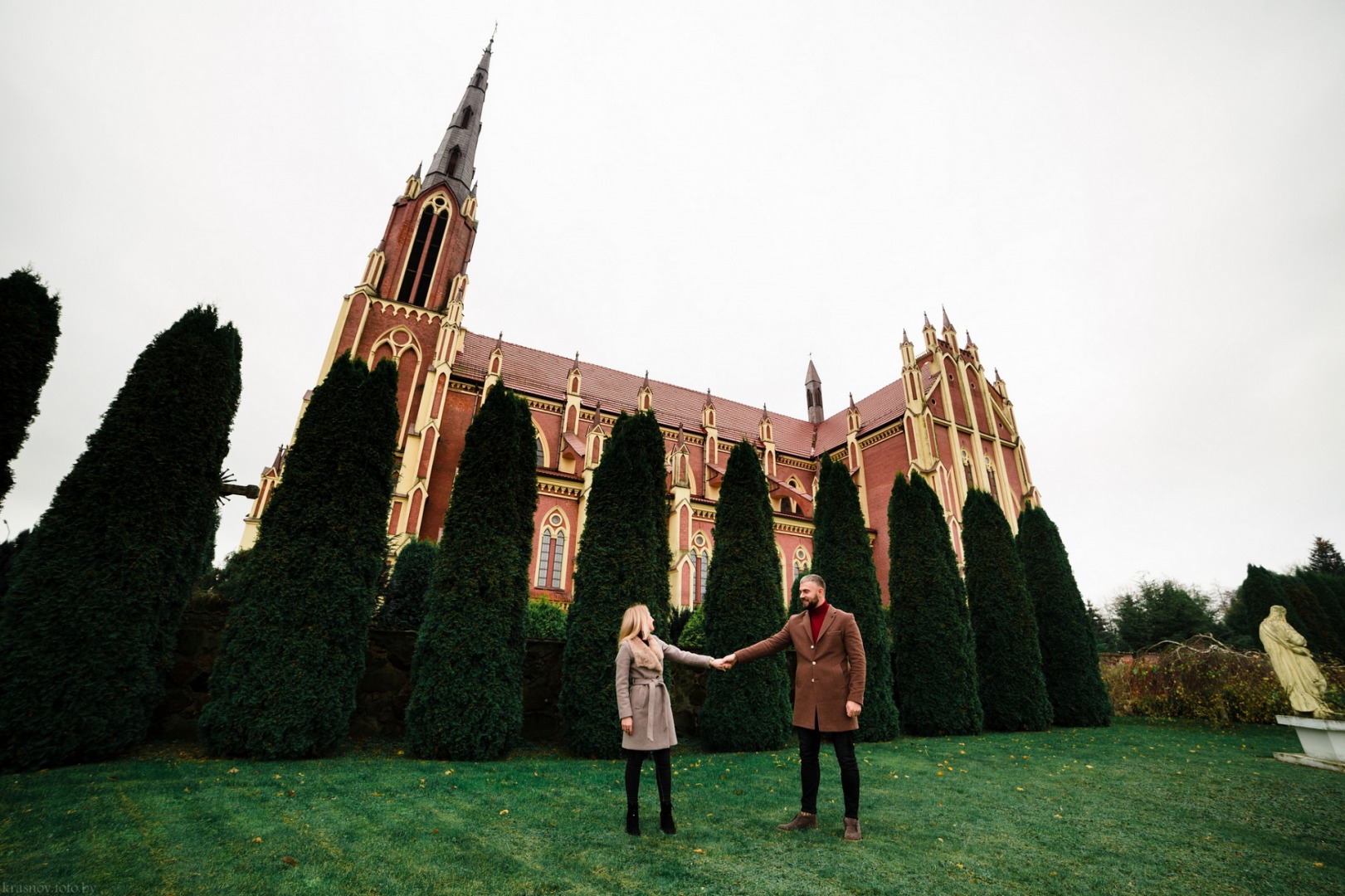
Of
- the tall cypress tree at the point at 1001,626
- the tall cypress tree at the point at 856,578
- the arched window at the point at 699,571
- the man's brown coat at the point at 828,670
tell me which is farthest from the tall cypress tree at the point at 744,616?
the arched window at the point at 699,571

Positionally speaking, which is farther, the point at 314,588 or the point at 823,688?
the point at 314,588

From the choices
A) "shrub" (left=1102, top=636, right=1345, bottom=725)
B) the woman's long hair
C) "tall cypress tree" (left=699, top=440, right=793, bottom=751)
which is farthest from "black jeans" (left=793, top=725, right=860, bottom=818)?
"shrub" (left=1102, top=636, right=1345, bottom=725)

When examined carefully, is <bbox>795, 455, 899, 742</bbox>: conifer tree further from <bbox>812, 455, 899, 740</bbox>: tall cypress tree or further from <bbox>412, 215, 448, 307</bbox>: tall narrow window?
<bbox>412, 215, 448, 307</bbox>: tall narrow window

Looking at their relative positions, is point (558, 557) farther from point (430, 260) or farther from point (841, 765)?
point (841, 765)

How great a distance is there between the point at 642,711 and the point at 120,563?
634cm

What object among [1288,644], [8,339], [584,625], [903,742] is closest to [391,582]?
[584,625]

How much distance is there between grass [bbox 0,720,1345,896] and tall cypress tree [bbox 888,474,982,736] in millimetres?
3887

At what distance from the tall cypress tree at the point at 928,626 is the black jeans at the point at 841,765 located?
25.4 ft

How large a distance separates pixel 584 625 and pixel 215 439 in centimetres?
547

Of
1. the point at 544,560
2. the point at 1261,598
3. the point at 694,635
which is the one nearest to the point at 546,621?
the point at 694,635

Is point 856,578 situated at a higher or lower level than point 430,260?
lower

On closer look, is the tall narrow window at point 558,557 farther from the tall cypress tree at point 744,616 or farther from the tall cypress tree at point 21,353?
the tall cypress tree at point 21,353

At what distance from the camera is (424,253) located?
2502 centimetres

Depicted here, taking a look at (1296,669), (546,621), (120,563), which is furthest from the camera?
(546,621)
